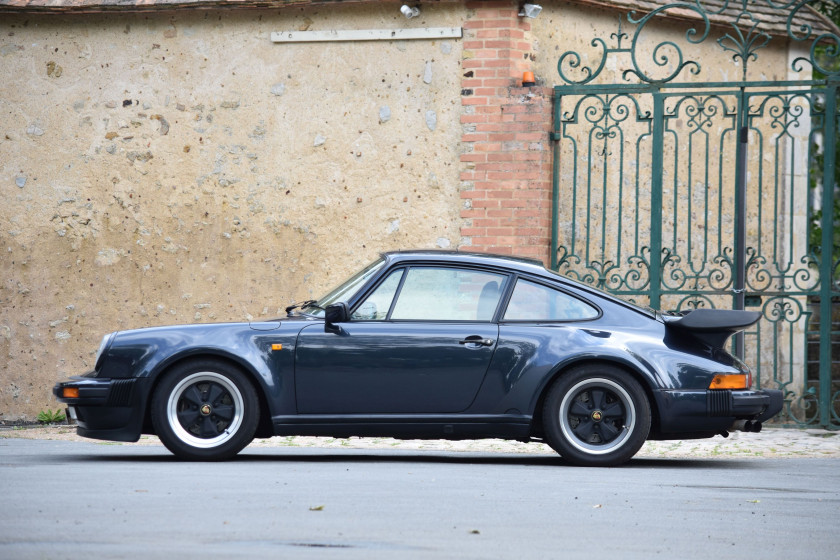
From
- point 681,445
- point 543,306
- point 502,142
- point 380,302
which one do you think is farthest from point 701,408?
point 502,142

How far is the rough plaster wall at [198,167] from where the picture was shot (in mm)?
12055

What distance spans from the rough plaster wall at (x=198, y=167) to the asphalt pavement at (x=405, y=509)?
13.4 ft

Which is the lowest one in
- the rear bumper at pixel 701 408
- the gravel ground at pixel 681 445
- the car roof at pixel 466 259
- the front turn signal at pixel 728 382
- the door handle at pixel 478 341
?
the gravel ground at pixel 681 445

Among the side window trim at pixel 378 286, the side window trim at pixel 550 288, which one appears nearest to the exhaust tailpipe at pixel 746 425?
the side window trim at pixel 550 288

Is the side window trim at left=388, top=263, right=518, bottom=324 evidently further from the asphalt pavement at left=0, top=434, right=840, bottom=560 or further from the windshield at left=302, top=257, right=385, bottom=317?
the asphalt pavement at left=0, top=434, right=840, bottom=560

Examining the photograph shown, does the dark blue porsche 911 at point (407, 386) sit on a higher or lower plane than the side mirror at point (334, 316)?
lower

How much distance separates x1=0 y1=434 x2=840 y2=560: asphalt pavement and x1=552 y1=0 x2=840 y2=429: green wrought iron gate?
10.7 feet

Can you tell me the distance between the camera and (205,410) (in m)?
7.58

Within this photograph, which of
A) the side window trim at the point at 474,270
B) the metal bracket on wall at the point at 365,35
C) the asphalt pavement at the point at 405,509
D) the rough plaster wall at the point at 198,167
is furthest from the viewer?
the rough plaster wall at the point at 198,167

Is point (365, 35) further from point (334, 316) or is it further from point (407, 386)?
point (407, 386)

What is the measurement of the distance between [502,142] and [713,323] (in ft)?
14.6

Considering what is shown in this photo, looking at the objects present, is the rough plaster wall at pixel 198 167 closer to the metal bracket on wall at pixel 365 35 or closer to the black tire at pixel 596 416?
the metal bracket on wall at pixel 365 35

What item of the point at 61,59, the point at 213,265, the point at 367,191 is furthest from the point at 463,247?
the point at 61,59

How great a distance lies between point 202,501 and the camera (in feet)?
19.2
